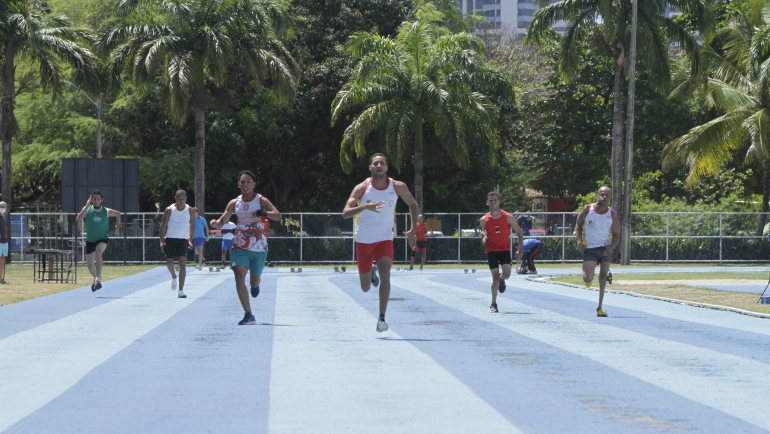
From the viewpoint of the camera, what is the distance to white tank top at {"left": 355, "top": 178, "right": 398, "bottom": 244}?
→ 11508 mm

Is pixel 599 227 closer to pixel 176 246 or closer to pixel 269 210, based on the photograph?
pixel 269 210

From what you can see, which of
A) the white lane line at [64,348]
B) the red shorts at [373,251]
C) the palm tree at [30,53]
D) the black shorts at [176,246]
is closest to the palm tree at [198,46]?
the palm tree at [30,53]

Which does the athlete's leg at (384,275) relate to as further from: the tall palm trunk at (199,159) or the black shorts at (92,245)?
the tall palm trunk at (199,159)

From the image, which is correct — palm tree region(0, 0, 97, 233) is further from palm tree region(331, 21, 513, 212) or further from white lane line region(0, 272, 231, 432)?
white lane line region(0, 272, 231, 432)

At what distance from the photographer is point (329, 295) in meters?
20.1

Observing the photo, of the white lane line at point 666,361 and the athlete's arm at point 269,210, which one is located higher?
the athlete's arm at point 269,210

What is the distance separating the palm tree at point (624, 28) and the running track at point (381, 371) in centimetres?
2280

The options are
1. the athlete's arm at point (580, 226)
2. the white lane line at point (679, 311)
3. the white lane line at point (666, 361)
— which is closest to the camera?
the white lane line at point (666, 361)

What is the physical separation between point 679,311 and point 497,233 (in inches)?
116

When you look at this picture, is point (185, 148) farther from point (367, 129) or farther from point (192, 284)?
point (192, 284)

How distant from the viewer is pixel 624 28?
3769 cm

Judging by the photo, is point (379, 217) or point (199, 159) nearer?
point (379, 217)

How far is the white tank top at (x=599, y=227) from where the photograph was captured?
15.0 metres

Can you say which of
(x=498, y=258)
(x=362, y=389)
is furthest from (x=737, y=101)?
(x=362, y=389)
